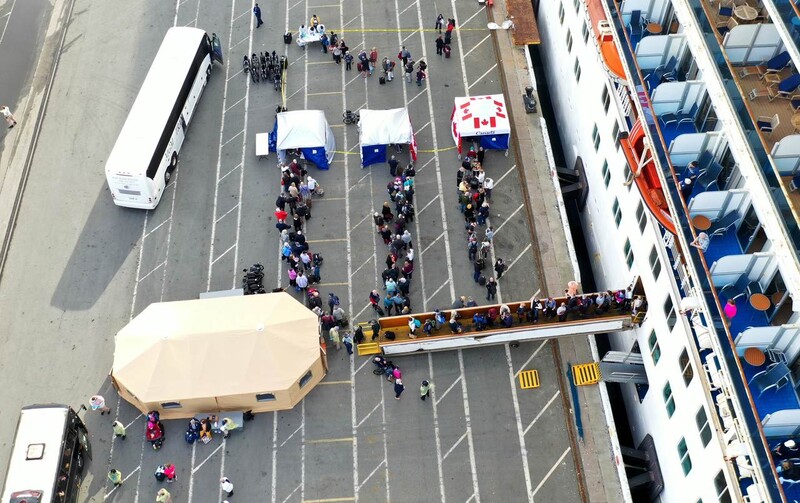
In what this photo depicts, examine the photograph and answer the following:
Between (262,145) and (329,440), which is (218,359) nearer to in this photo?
(329,440)

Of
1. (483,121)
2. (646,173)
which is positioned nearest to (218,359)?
(483,121)

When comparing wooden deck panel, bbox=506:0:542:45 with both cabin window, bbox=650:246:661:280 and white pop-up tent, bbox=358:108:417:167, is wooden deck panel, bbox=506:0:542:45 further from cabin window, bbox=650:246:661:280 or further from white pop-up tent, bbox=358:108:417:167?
cabin window, bbox=650:246:661:280

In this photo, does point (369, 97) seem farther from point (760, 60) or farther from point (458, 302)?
point (760, 60)

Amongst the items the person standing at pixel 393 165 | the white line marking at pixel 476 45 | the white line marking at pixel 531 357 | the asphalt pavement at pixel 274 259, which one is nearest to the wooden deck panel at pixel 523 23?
the white line marking at pixel 476 45

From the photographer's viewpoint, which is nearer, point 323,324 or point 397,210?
point 323,324

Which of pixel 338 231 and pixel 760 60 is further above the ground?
pixel 338 231

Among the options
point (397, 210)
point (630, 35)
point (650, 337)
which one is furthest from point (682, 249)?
point (397, 210)

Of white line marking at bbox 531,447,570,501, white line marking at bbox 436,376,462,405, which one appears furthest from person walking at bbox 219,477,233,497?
white line marking at bbox 531,447,570,501
